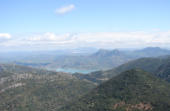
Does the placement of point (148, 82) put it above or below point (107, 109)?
above

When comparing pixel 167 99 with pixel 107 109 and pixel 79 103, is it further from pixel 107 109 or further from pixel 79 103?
pixel 79 103

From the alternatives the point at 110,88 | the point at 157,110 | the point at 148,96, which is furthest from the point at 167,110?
the point at 110,88

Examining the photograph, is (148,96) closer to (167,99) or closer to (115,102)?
(167,99)

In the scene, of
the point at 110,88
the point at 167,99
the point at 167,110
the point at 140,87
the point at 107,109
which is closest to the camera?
the point at 167,110

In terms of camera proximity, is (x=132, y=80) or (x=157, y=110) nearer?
(x=157, y=110)

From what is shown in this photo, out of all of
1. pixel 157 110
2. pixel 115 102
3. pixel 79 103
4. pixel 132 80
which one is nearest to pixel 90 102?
pixel 79 103

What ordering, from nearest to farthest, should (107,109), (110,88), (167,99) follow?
(167,99) < (107,109) < (110,88)
